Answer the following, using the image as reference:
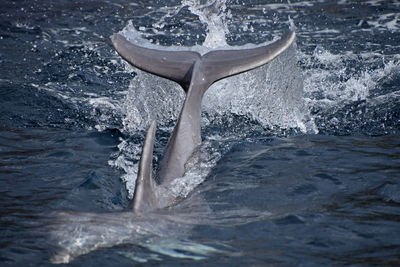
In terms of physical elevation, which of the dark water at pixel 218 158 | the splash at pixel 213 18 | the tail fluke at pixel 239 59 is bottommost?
the dark water at pixel 218 158

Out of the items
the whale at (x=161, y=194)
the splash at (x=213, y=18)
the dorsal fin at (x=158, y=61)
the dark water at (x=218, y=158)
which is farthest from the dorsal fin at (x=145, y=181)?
the splash at (x=213, y=18)

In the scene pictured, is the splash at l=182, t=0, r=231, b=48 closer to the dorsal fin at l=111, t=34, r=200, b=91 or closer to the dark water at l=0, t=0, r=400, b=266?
the dark water at l=0, t=0, r=400, b=266

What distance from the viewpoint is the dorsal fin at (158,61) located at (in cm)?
795

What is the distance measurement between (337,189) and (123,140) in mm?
3528

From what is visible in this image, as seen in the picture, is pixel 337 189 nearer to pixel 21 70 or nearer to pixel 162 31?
pixel 21 70

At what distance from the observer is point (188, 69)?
813 centimetres

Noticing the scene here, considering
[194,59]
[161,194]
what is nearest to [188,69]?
[194,59]

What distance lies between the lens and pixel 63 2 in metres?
17.7

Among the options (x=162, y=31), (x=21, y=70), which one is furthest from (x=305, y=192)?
(x=162, y=31)

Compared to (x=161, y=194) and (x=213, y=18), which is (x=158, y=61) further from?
(x=213, y=18)

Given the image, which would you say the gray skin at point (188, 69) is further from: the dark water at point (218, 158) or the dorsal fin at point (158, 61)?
the dark water at point (218, 158)

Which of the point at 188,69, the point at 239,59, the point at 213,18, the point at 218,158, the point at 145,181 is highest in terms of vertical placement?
the point at 213,18

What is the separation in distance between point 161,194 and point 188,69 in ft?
8.55

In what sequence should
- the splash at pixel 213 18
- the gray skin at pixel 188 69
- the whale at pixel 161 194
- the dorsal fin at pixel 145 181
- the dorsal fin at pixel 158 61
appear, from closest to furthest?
1. the whale at pixel 161 194
2. the dorsal fin at pixel 145 181
3. the gray skin at pixel 188 69
4. the dorsal fin at pixel 158 61
5. the splash at pixel 213 18
